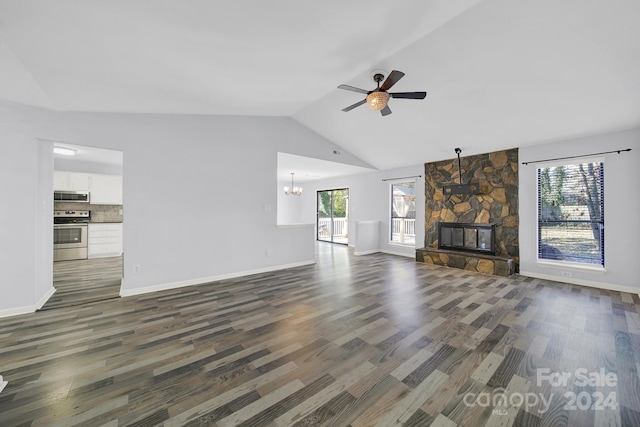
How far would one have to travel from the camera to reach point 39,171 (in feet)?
10.3

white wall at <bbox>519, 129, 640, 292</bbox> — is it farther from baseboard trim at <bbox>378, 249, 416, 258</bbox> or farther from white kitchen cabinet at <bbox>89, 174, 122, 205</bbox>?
white kitchen cabinet at <bbox>89, 174, 122, 205</bbox>

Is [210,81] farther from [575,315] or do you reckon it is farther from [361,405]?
[575,315]

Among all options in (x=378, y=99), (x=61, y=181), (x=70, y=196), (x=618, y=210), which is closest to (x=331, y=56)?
(x=378, y=99)

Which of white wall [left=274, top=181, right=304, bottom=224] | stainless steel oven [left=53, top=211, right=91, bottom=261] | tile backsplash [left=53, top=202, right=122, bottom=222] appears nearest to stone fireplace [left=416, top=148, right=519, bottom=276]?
white wall [left=274, top=181, right=304, bottom=224]

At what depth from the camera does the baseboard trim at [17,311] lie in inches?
114

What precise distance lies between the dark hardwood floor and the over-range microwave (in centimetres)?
451

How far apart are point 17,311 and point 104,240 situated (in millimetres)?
4164

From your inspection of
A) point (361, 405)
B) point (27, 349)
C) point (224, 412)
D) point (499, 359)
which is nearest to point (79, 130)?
point (27, 349)

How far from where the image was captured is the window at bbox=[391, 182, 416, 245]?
704cm

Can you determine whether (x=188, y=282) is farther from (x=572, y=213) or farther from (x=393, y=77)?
(x=572, y=213)

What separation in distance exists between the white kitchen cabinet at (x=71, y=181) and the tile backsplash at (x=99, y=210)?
1.66 feet

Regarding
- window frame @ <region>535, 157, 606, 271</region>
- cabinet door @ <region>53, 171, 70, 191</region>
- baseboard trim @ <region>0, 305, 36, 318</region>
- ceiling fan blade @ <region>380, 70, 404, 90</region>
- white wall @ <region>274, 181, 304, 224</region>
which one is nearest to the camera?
ceiling fan blade @ <region>380, 70, 404, 90</region>

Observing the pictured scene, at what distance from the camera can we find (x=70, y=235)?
6.01 metres

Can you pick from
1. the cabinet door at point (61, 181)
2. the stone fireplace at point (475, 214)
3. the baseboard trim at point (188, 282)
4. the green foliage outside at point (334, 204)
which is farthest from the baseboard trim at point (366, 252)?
the cabinet door at point (61, 181)
